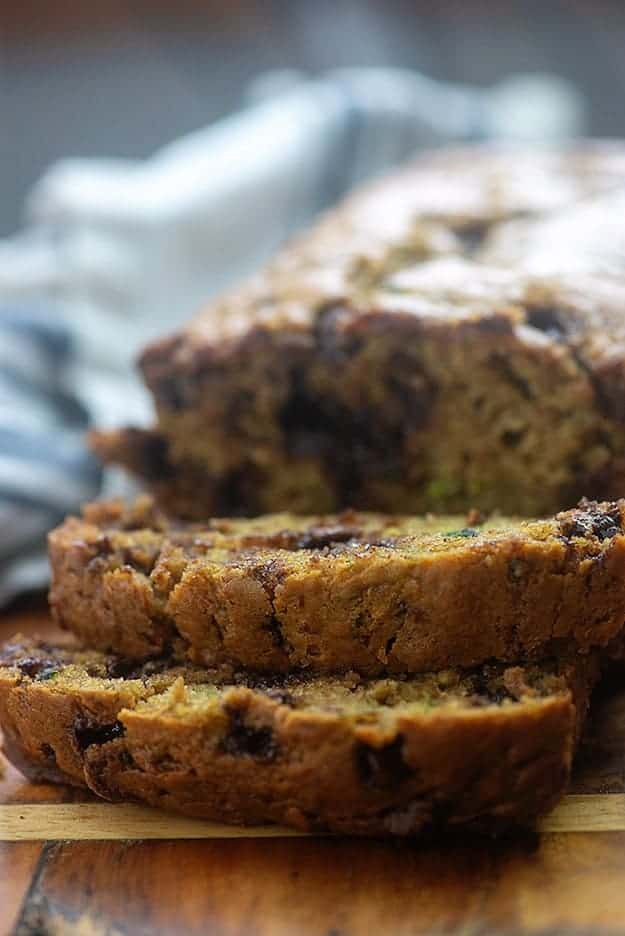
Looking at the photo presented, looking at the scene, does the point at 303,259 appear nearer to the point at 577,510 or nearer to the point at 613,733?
the point at 577,510

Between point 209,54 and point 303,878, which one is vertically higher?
point 209,54

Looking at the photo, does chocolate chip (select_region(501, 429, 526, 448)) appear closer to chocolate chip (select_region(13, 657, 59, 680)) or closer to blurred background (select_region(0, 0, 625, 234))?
chocolate chip (select_region(13, 657, 59, 680))

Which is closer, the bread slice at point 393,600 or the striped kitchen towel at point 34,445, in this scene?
the bread slice at point 393,600

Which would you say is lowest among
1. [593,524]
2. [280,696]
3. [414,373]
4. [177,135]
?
[280,696]

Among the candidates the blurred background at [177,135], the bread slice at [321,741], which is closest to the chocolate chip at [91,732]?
the bread slice at [321,741]

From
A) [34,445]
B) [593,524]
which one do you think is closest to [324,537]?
[593,524]

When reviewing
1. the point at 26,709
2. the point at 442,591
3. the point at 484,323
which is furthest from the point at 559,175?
the point at 26,709

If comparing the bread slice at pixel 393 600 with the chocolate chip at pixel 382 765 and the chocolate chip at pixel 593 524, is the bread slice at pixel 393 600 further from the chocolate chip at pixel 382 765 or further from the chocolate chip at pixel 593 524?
the chocolate chip at pixel 382 765

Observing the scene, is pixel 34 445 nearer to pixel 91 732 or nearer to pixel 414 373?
pixel 414 373
